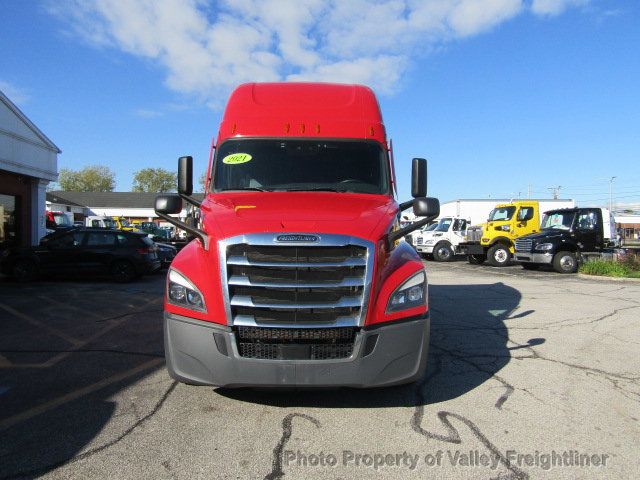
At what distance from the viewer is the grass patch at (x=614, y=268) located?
15463 mm

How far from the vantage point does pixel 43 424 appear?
12.6 feet

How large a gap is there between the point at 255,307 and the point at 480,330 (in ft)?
15.7

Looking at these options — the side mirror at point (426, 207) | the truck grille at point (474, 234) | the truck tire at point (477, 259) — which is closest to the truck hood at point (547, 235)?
the truck tire at point (477, 259)

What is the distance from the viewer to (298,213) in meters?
4.12

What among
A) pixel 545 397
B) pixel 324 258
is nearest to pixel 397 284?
pixel 324 258

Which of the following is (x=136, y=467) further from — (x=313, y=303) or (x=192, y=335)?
(x=313, y=303)

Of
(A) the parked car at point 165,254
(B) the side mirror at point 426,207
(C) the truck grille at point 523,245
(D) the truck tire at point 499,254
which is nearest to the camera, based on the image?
(B) the side mirror at point 426,207

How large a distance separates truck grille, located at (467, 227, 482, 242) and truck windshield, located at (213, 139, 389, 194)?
1797 cm

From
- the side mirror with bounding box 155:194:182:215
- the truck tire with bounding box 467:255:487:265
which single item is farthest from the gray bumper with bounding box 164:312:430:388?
the truck tire with bounding box 467:255:487:265

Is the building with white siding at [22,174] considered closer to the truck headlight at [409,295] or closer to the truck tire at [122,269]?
the truck tire at [122,269]

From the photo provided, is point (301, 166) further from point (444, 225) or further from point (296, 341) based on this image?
point (444, 225)

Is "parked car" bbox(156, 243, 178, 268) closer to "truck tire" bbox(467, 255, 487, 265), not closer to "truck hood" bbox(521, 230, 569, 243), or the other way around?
"truck tire" bbox(467, 255, 487, 265)

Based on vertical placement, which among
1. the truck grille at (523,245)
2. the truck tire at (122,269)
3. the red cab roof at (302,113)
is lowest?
the truck tire at (122,269)

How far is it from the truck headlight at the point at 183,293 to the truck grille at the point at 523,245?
679 inches
